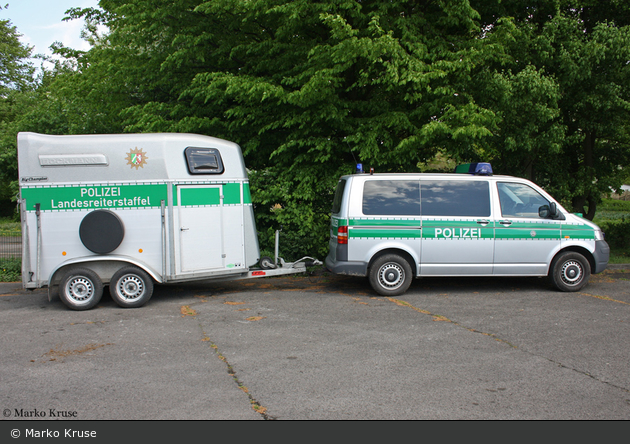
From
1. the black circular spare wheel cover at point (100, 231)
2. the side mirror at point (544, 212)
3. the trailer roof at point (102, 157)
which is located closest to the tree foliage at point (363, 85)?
the side mirror at point (544, 212)

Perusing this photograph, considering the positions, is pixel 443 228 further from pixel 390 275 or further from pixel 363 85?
pixel 363 85

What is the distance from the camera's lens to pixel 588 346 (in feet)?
19.4

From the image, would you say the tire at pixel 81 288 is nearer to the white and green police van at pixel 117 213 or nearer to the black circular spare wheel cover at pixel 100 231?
the white and green police van at pixel 117 213

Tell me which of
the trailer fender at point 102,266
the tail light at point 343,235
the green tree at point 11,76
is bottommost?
the trailer fender at point 102,266

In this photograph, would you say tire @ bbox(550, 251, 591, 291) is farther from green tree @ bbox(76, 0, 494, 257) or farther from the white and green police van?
the white and green police van

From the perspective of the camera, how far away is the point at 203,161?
831 cm

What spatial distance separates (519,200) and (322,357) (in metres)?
5.11

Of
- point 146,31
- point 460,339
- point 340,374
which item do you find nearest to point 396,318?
point 460,339

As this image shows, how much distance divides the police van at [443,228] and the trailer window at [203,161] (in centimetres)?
222

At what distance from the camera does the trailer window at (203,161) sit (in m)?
8.20

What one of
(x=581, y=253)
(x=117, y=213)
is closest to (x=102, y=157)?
(x=117, y=213)

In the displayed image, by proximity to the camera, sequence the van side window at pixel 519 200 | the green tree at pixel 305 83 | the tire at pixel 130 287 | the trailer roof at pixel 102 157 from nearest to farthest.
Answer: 1. the trailer roof at pixel 102 157
2. the tire at pixel 130 287
3. the van side window at pixel 519 200
4. the green tree at pixel 305 83

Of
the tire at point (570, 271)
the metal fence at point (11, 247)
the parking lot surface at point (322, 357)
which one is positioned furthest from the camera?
the metal fence at point (11, 247)

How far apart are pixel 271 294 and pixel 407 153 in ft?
13.5
